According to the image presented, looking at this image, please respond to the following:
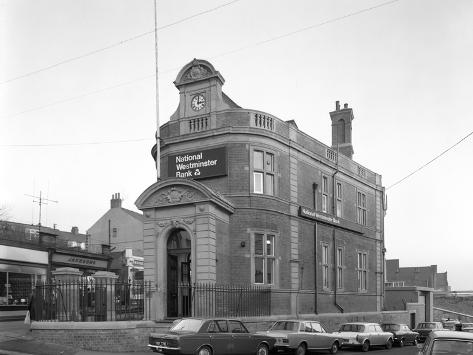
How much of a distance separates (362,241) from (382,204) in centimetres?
496

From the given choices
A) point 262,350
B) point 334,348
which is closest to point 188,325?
point 262,350

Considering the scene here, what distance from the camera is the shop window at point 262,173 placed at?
25359mm

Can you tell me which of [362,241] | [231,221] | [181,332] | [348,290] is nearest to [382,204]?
[362,241]

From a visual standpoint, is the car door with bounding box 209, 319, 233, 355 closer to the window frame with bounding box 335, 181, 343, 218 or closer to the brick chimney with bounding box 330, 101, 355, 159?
the window frame with bounding box 335, 181, 343, 218

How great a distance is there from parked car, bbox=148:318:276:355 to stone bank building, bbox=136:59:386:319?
15.3 feet

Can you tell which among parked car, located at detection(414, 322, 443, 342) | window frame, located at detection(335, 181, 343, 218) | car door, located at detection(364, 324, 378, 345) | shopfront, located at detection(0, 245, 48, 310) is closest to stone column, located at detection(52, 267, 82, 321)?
shopfront, located at detection(0, 245, 48, 310)

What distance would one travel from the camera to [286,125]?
27141 millimetres

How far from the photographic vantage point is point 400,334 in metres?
28.5

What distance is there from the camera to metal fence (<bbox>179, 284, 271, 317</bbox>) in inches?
855

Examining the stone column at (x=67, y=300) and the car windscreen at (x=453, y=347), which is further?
the stone column at (x=67, y=300)

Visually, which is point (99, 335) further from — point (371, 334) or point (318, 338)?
point (371, 334)

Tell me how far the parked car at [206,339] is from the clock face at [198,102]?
11.4 meters

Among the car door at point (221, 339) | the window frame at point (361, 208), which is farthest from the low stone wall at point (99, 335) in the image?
the window frame at point (361, 208)

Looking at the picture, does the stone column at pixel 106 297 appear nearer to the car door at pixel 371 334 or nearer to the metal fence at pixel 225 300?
the metal fence at pixel 225 300
